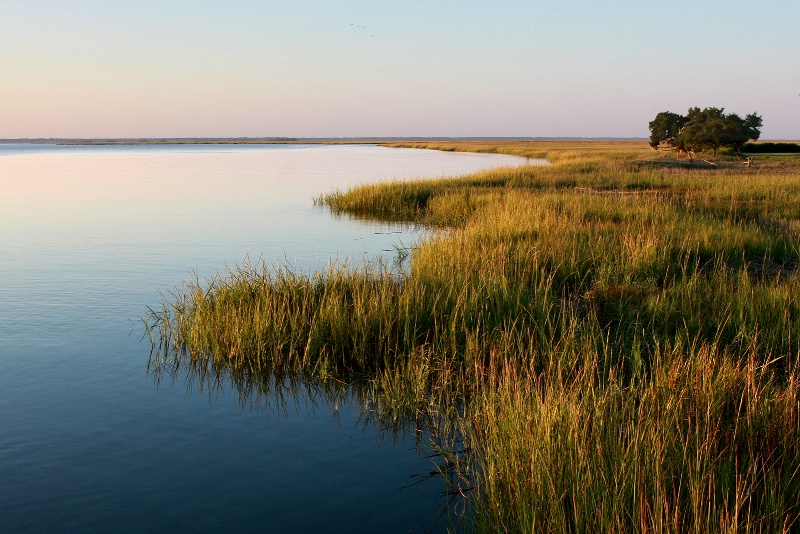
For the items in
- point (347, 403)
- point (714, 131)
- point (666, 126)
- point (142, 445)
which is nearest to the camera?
point (142, 445)

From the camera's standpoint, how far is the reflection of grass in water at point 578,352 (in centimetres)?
448

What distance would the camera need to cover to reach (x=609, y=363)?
25.0 ft

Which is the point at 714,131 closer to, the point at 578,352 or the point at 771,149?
the point at 771,149

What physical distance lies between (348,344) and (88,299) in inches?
243

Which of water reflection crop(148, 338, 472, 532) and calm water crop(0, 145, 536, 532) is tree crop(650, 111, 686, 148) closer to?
calm water crop(0, 145, 536, 532)

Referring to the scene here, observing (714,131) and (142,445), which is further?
(714,131)

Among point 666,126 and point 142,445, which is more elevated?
point 666,126

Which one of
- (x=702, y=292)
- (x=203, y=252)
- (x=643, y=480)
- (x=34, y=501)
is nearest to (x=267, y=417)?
(x=34, y=501)

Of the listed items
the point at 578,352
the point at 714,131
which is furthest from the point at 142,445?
the point at 714,131

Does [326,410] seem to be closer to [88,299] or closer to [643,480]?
[643,480]

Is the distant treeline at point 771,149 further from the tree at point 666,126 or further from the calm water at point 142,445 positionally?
the calm water at point 142,445

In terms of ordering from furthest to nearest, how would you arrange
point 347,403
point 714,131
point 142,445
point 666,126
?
point 666,126, point 714,131, point 347,403, point 142,445

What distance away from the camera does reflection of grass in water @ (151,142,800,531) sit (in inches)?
176

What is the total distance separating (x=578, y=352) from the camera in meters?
7.86
